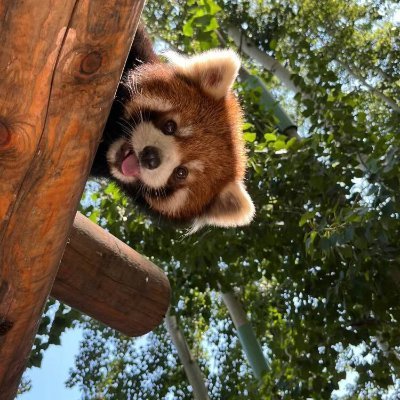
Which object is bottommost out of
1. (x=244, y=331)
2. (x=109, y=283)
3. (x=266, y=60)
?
(x=109, y=283)

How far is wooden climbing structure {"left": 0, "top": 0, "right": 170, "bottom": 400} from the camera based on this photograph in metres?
0.80

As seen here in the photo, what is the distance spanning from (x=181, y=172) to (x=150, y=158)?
0.67 ft

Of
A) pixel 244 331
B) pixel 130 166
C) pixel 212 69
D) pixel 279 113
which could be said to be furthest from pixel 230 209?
pixel 244 331

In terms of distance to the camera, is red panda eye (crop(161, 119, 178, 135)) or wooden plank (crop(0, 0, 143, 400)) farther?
red panda eye (crop(161, 119, 178, 135))

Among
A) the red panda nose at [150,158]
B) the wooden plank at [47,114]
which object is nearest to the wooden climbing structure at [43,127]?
the wooden plank at [47,114]

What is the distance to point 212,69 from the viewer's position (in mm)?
2283

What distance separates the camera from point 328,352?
9.11ft

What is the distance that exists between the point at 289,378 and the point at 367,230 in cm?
110

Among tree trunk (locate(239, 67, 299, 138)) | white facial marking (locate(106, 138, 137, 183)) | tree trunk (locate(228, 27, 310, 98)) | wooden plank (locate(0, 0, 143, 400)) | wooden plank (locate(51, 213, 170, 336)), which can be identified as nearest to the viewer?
wooden plank (locate(0, 0, 143, 400))

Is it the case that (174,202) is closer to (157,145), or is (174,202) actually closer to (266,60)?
(157,145)

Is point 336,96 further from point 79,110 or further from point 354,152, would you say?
point 79,110

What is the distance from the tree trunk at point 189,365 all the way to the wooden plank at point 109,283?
4.91 m

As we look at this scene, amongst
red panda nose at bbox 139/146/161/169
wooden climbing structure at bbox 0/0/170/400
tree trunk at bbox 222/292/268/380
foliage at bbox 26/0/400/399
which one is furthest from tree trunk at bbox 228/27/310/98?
wooden climbing structure at bbox 0/0/170/400

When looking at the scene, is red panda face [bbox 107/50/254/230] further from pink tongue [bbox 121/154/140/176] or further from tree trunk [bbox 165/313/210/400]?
tree trunk [bbox 165/313/210/400]
